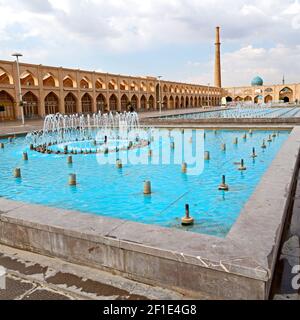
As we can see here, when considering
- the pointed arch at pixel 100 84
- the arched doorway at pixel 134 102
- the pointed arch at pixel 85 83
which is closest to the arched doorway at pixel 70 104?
the pointed arch at pixel 85 83

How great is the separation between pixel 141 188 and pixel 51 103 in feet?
98.5

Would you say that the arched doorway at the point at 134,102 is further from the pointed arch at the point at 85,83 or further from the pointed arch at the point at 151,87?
the pointed arch at the point at 85,83

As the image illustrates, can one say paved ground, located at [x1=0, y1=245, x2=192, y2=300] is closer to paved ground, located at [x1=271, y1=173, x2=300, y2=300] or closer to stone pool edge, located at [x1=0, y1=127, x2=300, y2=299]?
stone pool edge, located at [x1=0, y1=127, x2=300, y2=299]

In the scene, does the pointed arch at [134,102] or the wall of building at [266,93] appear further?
the wall of building at [266,93]

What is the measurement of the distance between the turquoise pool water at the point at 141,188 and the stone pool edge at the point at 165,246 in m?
1.31

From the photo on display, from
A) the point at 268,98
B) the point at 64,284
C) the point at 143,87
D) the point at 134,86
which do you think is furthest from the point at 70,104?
the point at 268,98

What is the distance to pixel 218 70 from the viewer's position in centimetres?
7219

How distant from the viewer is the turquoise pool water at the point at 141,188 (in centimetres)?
555

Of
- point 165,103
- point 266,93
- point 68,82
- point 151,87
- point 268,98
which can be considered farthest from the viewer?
point 268,98

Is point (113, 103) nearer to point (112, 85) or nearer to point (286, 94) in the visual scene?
point (112, 85)

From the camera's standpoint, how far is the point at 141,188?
716 cm

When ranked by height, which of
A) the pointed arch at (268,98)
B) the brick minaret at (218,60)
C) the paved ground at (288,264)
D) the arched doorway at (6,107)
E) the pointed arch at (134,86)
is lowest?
the paved ground at (288,264)

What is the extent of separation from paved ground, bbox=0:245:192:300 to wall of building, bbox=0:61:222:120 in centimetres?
2421
